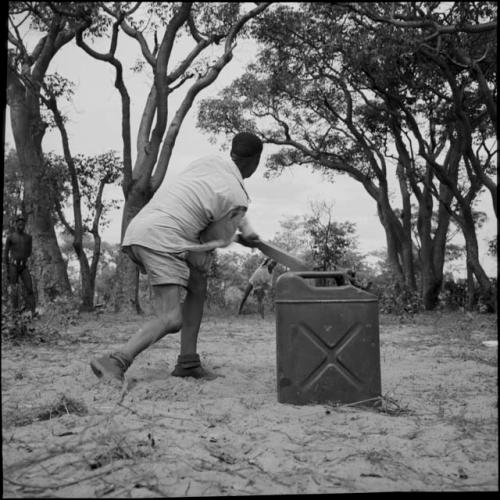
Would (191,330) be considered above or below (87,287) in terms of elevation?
below

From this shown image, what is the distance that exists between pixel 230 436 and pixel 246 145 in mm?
1699

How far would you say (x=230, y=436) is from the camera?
2422 millimetres

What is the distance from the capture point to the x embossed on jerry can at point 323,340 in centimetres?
299

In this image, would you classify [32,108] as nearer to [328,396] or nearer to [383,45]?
[383,45]

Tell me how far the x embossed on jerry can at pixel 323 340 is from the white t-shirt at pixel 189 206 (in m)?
0.60

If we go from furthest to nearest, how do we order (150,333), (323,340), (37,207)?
(37,207)
(150,333)
(323,340)

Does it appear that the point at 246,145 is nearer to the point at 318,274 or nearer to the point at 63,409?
the point at 318,274

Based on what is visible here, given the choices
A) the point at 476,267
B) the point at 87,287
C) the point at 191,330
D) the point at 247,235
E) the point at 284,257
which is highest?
the point at 476,267

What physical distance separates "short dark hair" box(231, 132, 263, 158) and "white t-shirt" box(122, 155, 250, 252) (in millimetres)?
99

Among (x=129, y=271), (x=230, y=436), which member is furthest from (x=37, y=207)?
(x=230, y=436)

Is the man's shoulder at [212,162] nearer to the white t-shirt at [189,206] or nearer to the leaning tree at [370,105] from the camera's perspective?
the white t-shirt at [189,206]

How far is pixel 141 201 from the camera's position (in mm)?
11086

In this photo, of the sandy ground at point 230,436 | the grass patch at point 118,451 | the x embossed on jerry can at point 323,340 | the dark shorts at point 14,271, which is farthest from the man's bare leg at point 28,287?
the grass patch at point 118,451

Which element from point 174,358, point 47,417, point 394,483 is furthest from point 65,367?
point 394,483
